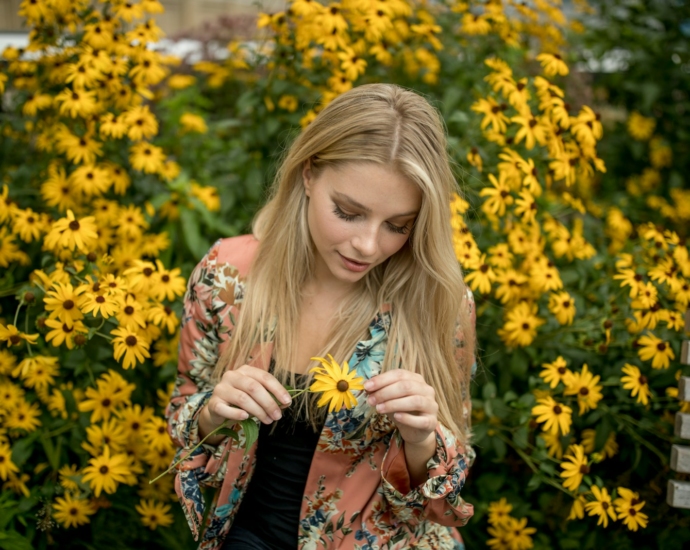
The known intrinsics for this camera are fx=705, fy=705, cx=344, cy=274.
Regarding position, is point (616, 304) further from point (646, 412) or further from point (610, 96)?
point (610, 96)

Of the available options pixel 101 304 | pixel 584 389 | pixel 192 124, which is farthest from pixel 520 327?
pixel 192 124

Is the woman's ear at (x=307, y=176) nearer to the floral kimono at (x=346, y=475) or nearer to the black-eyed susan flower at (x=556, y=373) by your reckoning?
the floral kimono at (x=346, y=475)

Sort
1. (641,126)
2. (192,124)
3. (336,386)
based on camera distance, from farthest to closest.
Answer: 1. (641,126)
2. (192,124)
3. (336,386)

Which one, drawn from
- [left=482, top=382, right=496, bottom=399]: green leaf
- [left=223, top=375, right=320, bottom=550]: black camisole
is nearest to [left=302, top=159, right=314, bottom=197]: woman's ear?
[left=223, top=375, right=320, bottom=550]: black camisole

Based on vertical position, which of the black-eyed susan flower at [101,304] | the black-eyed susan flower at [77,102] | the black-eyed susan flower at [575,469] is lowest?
the black-eyed susan flower at [575,469]

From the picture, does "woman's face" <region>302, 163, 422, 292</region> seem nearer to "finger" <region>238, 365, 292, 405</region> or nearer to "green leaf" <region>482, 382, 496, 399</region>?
"finger" <region>238, 365, 292, 405</region>

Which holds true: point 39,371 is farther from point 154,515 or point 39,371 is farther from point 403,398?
point 403,398

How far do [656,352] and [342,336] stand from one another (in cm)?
90

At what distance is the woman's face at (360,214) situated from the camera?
4.36ft

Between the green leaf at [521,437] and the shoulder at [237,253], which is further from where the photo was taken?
the green leaf at [521,437]

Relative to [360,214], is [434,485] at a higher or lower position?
lower

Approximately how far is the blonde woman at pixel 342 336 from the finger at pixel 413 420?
1.5 inches

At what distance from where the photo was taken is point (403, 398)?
122cm

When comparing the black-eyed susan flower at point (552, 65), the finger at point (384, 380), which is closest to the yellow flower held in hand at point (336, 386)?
the finger at point (384, 380)
